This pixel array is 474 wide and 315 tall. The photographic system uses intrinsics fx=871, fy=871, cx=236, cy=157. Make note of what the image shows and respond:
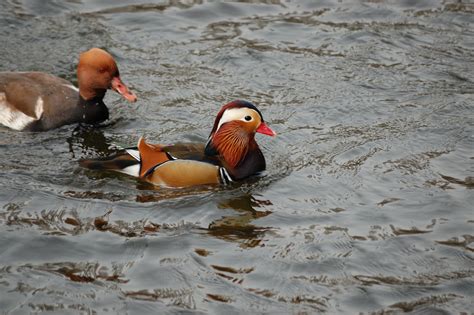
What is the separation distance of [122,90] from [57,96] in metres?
0.81

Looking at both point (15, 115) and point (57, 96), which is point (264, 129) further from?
point (15, 115)

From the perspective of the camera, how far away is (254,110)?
905 cm

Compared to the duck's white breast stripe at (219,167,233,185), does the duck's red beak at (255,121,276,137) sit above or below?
above

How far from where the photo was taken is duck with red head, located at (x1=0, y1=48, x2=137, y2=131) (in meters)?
10.1

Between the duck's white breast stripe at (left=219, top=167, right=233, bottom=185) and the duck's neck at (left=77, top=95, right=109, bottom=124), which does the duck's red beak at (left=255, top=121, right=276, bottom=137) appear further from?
the duck's neck at (left=77, top=95, right=109, bottom=124)

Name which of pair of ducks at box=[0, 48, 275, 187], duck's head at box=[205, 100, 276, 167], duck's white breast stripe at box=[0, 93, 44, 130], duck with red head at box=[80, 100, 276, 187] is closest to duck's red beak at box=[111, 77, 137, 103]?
pair of ducks at box=[0, 48, 275, 187]

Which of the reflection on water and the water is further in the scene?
the reflection on water

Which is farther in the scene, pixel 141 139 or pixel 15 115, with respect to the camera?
pixel 15 115

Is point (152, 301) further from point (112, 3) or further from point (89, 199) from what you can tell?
point (112, 3)

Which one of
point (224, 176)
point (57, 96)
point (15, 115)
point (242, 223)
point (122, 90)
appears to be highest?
point (122, 90)

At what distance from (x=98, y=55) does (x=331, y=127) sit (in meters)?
2.86

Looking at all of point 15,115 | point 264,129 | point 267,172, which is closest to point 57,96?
point 15,115

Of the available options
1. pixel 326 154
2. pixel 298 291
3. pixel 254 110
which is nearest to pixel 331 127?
pixel 326 154

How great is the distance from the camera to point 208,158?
29.3ft
